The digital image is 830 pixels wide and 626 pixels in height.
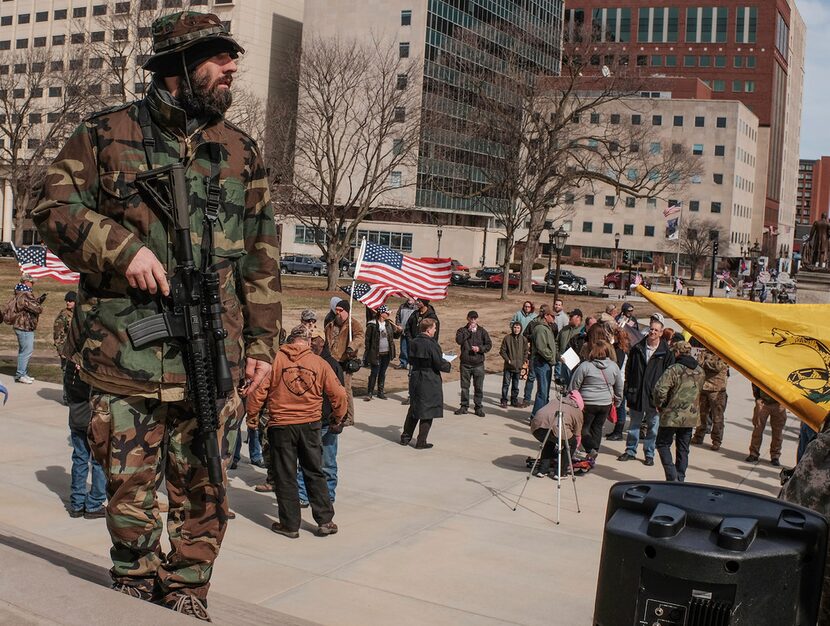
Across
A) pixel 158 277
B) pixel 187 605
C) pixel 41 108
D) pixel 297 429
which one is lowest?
pixel 297 429

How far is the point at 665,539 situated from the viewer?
9.46 ft

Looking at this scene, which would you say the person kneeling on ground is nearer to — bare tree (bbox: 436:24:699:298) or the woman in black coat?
the woman in black coat

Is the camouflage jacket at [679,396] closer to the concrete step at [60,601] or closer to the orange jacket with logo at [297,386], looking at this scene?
the orange jacket with logo at [297,386]

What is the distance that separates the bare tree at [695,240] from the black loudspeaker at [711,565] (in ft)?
320

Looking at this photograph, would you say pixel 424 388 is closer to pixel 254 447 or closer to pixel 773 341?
pixel 254 447

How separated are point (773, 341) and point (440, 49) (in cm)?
7961

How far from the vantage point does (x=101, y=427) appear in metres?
3.60

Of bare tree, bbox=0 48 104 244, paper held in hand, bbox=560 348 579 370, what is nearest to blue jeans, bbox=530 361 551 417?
paper held in hand, bbox=560 348 579 370

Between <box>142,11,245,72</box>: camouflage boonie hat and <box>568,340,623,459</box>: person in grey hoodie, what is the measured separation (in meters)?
10.1

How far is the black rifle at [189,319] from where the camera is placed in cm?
354

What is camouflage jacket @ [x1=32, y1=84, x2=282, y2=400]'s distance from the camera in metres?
3.50

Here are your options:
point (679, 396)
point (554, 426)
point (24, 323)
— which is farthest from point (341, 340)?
point (24, 323)

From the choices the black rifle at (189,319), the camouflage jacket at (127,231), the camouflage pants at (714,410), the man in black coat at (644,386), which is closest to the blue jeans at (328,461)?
→ the man in black coat at (644,386)

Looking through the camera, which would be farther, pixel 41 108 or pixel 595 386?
pixel 41 108
